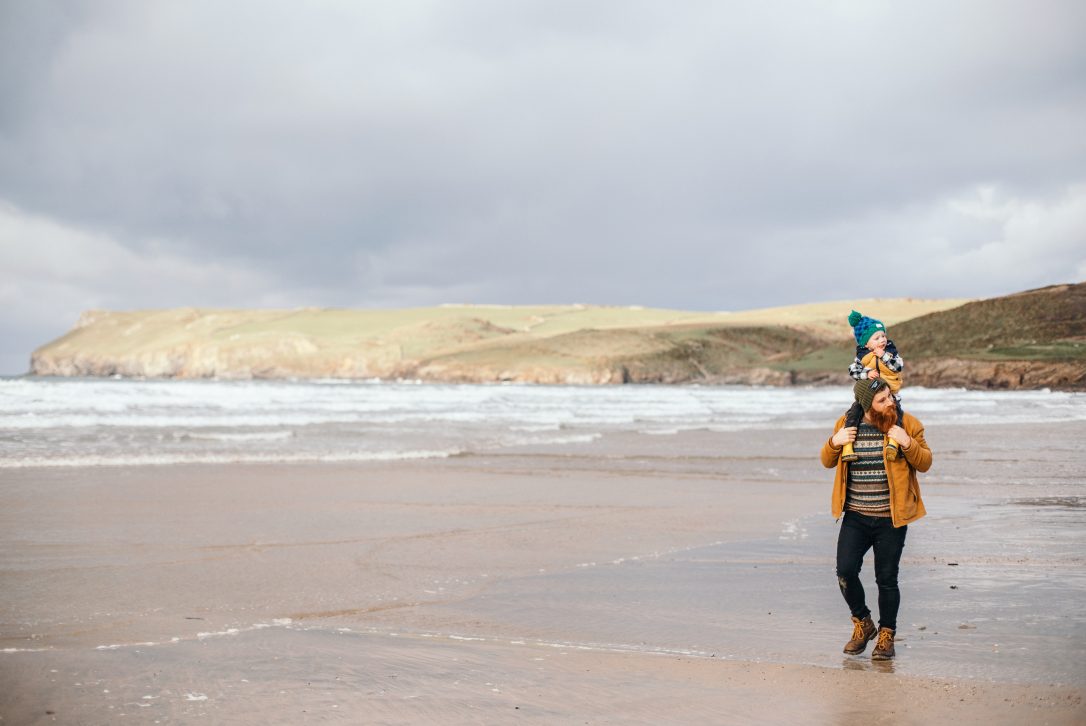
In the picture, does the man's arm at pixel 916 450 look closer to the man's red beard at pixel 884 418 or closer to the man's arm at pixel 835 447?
the man's red beard at pixel 884 418

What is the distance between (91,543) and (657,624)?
18.3ft

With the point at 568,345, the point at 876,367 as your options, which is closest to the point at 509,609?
the point at 876,367

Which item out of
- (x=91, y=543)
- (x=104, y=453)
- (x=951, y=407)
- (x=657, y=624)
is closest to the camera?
(x=657, y=624)

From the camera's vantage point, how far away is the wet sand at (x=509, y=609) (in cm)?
430

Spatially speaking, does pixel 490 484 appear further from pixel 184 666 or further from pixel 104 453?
pixel 184 666

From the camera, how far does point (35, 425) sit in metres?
24.0

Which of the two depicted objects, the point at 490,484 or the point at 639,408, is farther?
the point at 639,408

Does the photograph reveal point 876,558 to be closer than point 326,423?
Yes

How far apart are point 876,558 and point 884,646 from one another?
1.73ft

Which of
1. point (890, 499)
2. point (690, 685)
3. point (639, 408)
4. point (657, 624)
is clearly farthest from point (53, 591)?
point (639, 408)

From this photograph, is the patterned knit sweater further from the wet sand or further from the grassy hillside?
the grassy hillside

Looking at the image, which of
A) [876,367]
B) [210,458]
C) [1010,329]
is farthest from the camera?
[1010,329]

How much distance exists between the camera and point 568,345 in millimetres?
117438

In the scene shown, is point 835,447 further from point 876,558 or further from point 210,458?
point 210,458
